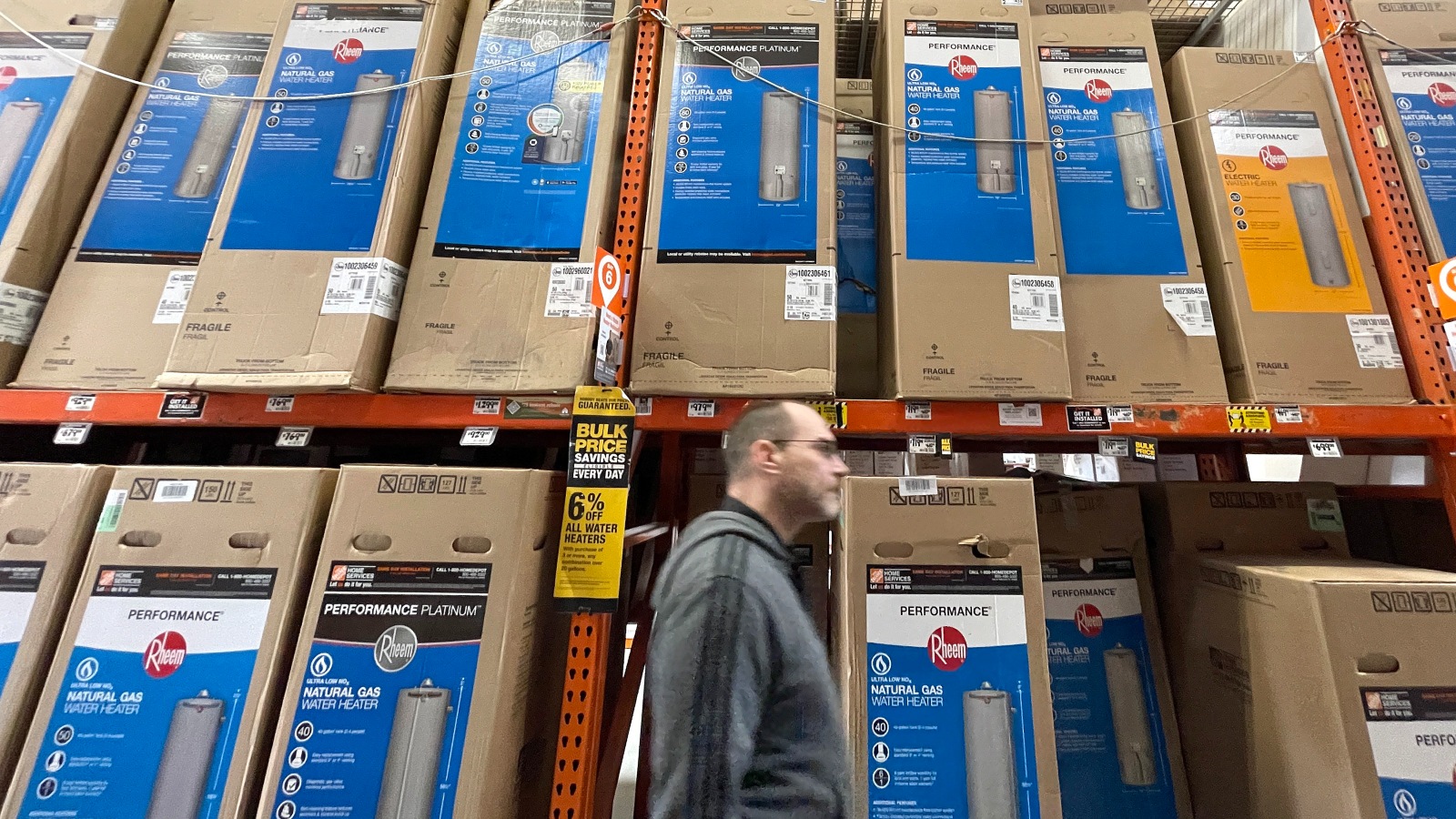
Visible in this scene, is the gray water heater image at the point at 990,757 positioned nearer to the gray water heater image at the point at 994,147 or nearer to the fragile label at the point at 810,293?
the fragile label at the point at 810,293

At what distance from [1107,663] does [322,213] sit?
193 centimetres

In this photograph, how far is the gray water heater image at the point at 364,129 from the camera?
1.26 metres

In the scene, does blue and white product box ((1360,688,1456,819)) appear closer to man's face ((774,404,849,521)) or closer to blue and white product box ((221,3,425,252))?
man's face ((774,404,849,521))

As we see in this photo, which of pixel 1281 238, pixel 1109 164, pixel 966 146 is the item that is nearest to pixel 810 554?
pixel 966 146

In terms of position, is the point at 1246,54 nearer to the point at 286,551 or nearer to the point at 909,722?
the point at 909,722

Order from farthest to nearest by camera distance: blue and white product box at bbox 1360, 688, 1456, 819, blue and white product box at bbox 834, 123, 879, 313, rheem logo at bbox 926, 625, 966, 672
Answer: blue and white product box at bbox 834, 123, 879, 313, rheem logo at bbox 926, 625, 966, 672, blue and white product box at bbox 1360, 688, 1456, 819

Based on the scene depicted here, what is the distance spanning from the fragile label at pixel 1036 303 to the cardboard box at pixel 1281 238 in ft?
1.31

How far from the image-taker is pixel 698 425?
1.13 m

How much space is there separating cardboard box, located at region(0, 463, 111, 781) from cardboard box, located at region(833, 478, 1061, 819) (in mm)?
1351

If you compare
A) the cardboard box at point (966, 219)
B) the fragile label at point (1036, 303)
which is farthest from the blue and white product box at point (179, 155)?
the fragile label at point (1036, 303)

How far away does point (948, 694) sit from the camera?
953 mm

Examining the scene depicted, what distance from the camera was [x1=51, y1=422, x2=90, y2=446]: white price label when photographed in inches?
44.7

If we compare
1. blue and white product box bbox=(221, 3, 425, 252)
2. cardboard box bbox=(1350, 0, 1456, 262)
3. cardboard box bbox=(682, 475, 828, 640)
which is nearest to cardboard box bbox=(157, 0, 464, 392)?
blue and white product box bbox=(221, 3, 425, 252)

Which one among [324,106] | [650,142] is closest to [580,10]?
[650,142]
